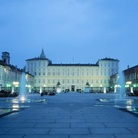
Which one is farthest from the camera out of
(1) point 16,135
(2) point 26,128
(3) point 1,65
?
(3) point 1,65

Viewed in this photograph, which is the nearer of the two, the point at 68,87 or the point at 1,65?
the point at 1,65

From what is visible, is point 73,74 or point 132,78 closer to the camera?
point 132,78

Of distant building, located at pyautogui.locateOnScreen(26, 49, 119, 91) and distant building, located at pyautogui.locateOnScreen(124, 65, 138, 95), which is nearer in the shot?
distant building, located at pyautogui.locateOnScreen(124, 65, 138, 95)

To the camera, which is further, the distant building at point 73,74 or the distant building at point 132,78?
the distant building at point 73,74

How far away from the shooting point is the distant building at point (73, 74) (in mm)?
140250

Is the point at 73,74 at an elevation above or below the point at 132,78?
above

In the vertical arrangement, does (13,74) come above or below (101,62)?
below

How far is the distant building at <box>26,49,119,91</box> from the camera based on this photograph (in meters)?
140

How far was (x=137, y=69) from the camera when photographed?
77.8 m

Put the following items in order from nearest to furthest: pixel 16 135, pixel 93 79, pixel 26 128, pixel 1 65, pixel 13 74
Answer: pixel 16 135
pixel 26 128
pixel 1 65
pixel 13 74
pixel 93 79

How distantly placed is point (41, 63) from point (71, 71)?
15203 millimetres

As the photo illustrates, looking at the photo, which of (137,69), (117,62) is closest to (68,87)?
(117,62)

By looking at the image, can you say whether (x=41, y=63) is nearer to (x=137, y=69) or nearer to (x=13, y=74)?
(x=13, y=74)

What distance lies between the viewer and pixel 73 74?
462 feet
